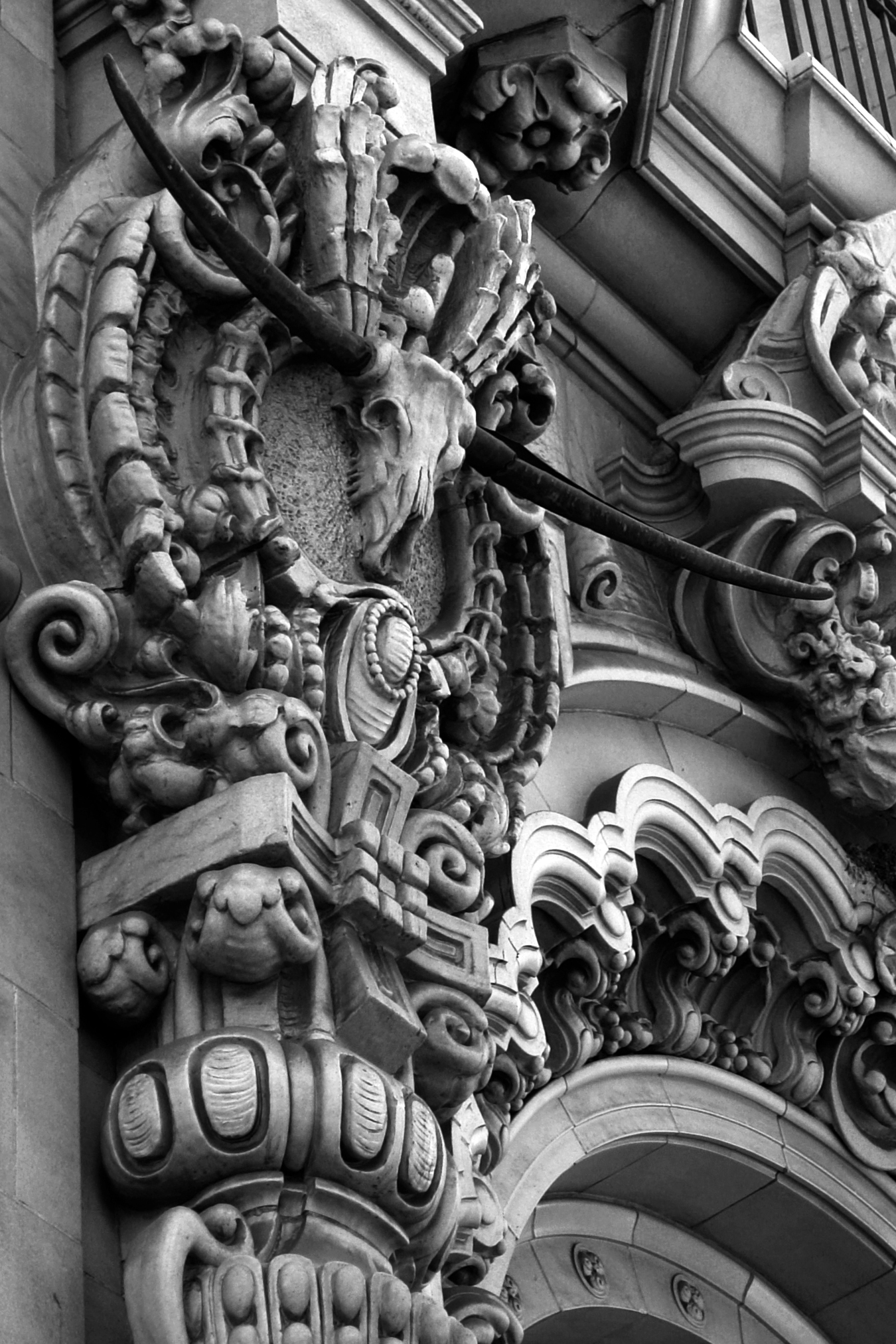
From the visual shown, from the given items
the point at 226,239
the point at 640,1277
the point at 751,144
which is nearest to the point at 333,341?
the point at 226,239

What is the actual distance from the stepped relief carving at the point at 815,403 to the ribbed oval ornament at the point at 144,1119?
3.05 metres

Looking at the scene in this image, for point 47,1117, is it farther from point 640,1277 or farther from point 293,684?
point 640,1277

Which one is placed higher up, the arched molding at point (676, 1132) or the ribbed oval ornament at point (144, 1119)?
the arched molding at point (676, 1132)

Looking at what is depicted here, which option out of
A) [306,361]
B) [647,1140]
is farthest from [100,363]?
[647,1140]

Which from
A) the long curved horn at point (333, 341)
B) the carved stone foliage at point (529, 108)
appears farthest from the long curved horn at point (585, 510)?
the carved stone foliage at point (529, 108)

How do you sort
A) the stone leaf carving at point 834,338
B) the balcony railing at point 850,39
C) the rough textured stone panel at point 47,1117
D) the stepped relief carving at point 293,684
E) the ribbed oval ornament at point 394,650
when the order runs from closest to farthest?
1. the rough textured stone panel at point 47,1117
2. the stepped relief carving at point 293,684
3. the ribbed oval ornament at point 394,650
4. the stone leaf carving at point 834,338
5. the balcony railing at point 850,39

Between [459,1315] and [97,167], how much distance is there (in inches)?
88.0

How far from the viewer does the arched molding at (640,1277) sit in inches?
254

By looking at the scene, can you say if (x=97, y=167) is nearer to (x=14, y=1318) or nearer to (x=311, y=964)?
(x=311, y=964)

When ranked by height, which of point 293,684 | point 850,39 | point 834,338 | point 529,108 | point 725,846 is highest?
point 850,39

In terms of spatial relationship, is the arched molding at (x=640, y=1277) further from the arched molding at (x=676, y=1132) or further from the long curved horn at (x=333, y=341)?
the long curved horn at (x=333, y=341)

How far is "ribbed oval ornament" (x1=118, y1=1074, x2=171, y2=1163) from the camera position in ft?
14.0

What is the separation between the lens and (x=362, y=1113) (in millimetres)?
4371

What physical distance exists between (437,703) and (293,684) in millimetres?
472
